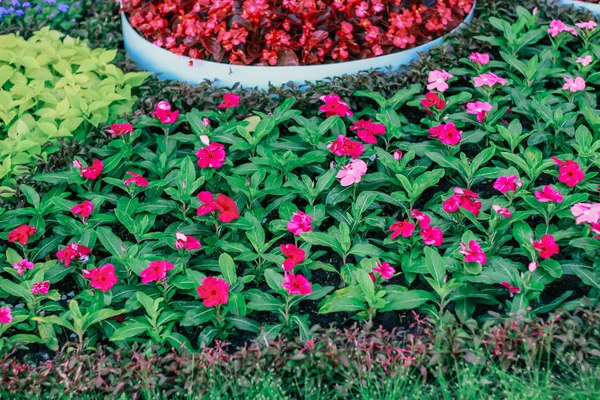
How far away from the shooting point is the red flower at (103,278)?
306 centimetres

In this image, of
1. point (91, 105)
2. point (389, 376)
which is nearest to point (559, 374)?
point (389, 376)

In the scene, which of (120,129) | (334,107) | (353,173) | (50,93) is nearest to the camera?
(353,173)

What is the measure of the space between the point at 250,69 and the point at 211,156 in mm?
979

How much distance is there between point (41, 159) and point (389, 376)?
2126 millimetres

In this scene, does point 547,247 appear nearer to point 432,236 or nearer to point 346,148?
point 432,236

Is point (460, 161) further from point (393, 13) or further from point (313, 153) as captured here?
point (393, 13)

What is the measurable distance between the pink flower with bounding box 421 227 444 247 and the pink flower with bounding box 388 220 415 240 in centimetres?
5

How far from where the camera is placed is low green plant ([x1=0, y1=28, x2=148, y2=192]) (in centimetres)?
409

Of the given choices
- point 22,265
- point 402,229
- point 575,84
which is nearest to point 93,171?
point 22,265

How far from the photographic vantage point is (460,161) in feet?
12.4

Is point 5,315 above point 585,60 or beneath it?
beneath

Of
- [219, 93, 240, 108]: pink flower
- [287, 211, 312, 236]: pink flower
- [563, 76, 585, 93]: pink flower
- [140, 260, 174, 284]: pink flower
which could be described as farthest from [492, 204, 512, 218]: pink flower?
[219, 93, 240, 108]: pink flower

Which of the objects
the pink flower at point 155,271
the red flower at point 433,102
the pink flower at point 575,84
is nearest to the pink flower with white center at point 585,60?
the pink flower at point 575,84

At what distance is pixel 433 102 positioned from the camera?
4.07m
